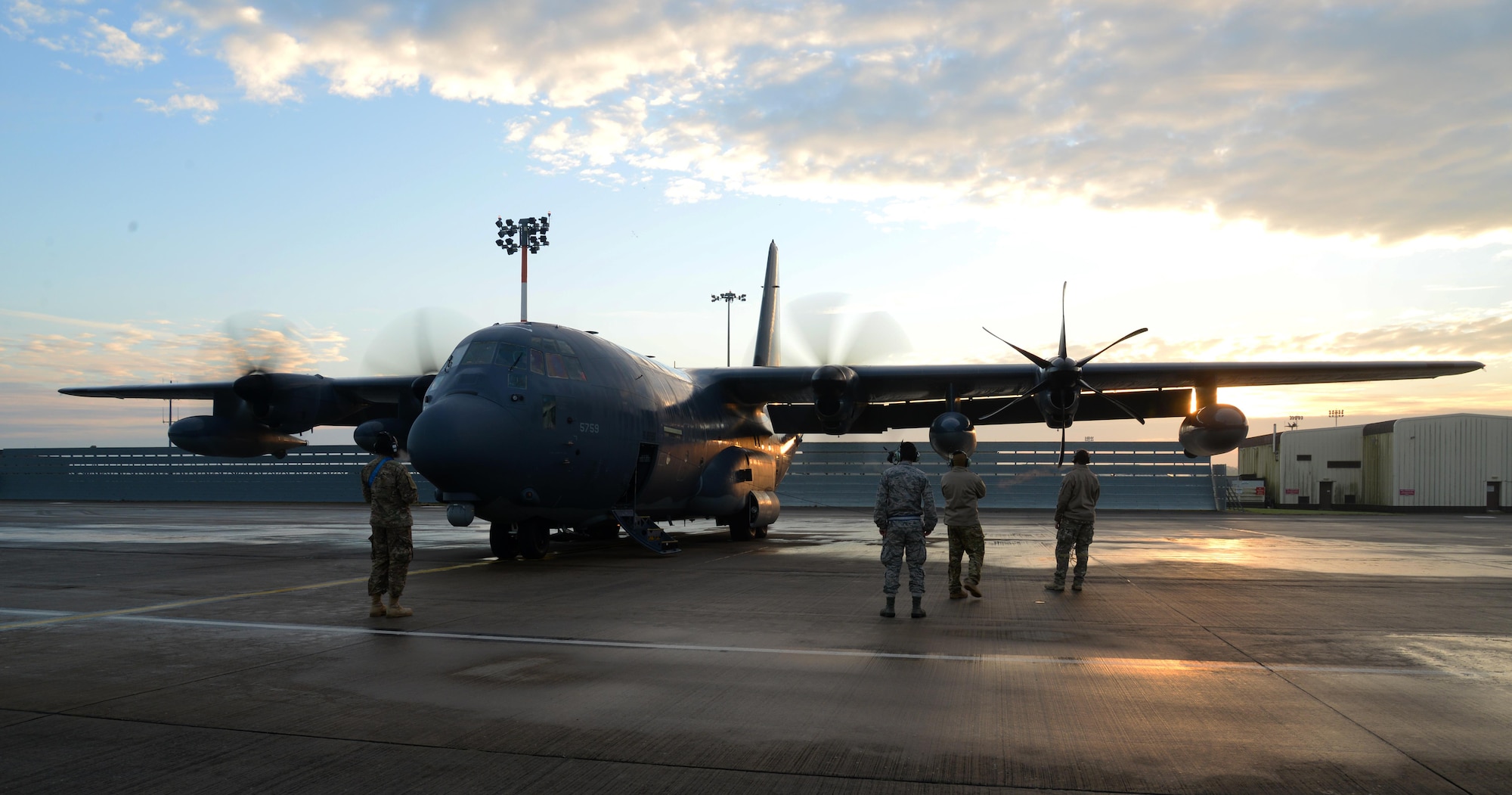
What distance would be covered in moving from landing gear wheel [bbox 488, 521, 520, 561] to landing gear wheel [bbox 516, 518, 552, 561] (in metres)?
0.16

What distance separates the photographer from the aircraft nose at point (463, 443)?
14031mm

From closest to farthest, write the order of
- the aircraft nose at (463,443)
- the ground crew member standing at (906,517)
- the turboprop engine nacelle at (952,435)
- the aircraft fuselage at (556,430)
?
the ground crew member standing at (906,517) < the aircraft nose at (463,443) < the aircraft fuselage at (556,430) < the turboprop engine nacelle at (952,435)

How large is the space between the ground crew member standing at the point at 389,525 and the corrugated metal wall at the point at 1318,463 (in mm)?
69383

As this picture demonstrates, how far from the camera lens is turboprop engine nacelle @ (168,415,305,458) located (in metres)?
24.6

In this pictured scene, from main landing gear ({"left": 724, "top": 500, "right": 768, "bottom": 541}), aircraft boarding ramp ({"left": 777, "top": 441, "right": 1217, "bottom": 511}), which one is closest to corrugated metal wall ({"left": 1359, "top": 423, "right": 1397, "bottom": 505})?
aircraft boarding ramp ({"left": 777, "top": 441, "right": 1217, "bottom": 511})

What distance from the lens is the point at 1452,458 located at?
5659cm

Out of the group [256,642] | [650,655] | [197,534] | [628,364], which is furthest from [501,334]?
[197,534]

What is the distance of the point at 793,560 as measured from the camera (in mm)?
17234

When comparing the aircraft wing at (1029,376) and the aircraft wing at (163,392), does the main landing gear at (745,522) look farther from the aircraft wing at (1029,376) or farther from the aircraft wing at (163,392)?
the aircraft wing at (163,392)

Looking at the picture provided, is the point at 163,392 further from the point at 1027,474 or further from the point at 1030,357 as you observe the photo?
the point at 1027,474

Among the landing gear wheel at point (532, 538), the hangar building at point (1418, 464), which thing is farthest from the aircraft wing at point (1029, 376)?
the hangar building at point (1418, 464)

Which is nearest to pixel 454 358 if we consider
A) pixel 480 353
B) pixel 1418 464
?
pixel 480 353

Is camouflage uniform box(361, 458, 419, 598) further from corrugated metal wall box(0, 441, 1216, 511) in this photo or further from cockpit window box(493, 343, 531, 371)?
corrugated metal wall box(0, 441, 1216, 511)

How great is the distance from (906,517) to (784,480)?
125ft
